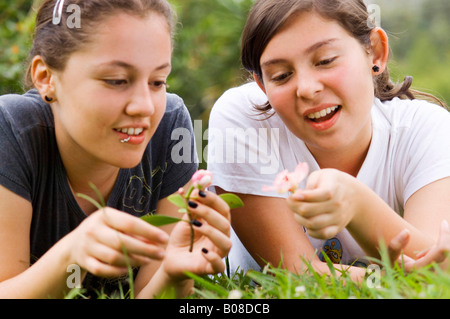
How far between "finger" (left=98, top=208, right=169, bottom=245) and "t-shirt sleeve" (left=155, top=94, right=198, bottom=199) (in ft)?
3.46

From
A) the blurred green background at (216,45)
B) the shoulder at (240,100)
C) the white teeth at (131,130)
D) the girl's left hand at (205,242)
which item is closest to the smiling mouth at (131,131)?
the white teeth at (131,130)

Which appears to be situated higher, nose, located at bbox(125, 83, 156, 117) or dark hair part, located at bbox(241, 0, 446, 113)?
dark hair part, located at bbox(241, 0, 446, 113)

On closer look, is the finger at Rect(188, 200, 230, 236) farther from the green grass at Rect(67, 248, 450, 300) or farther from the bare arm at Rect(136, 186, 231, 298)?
the green grass at Rect(67, 248, 450, 300)

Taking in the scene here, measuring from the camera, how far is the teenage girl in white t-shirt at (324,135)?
8.54ft

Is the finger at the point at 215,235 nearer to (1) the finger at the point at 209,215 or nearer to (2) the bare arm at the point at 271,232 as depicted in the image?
(1) the finger at the point at 209,215

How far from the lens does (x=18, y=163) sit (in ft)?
7.79

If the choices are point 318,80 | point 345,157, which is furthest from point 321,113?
point 345,157

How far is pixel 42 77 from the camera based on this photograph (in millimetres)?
2451

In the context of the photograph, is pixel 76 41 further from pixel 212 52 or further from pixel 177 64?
pixel 212 52

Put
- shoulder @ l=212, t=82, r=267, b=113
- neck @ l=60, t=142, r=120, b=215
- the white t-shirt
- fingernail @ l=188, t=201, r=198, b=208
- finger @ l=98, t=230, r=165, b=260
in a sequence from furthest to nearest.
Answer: shoulder @ l=212, t=82, r=267, b=113, the white t-shirt, neck @ l=60, t=142, r=120, b=215, fingernail @ l=188, t=201, r=198, b=208, finger @ l=98, t=230, r=165, b=260

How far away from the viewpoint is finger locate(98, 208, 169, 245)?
1.77 m

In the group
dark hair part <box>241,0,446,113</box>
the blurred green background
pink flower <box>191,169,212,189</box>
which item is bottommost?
pink flower <box>191,169,212,189</box>

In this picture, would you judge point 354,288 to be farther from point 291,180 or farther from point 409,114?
point 409,114

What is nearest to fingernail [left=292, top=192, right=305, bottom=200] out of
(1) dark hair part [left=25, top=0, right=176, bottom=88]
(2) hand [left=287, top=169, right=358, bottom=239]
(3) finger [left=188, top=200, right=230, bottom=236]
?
(2) hand [left=287, top=169, right=358, bottom=239]
